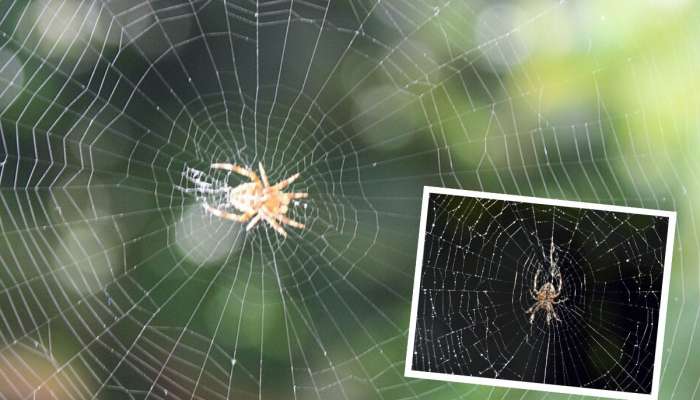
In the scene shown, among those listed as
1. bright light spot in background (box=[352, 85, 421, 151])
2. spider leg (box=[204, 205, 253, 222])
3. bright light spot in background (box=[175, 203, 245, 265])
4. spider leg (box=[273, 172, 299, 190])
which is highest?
bright light spot in background (box=[352, 85, 421, 151])

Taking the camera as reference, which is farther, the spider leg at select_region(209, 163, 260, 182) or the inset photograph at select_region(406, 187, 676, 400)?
the spider leg at select_region(209, 163, 260, 182)

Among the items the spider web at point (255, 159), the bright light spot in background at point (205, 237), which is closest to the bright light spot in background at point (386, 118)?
the spider web at point (255, 159)

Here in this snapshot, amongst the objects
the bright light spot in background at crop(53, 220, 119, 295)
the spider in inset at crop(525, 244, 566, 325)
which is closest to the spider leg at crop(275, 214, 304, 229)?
the bright light spot in background at crop(53, 220, 119, 295)

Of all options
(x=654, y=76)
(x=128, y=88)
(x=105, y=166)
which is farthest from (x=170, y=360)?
(x=654, y=76)

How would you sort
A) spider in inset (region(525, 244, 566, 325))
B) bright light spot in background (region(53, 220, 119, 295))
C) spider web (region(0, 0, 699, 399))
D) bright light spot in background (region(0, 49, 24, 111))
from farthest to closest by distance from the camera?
bright light spot in background (region(53, 220, 119, 295))
bright light spot in background (region(0, 49, 24, 111))
spider web (region(0, 0, 699, 399))
spider in inset (region(525, 244, 566, 325))

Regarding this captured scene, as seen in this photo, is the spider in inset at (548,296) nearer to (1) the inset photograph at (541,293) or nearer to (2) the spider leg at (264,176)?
(1) the inset photograph at (541,293)

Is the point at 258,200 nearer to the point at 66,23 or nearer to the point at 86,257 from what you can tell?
the point at 86,257

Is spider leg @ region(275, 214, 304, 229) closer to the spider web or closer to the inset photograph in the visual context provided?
the spider web
